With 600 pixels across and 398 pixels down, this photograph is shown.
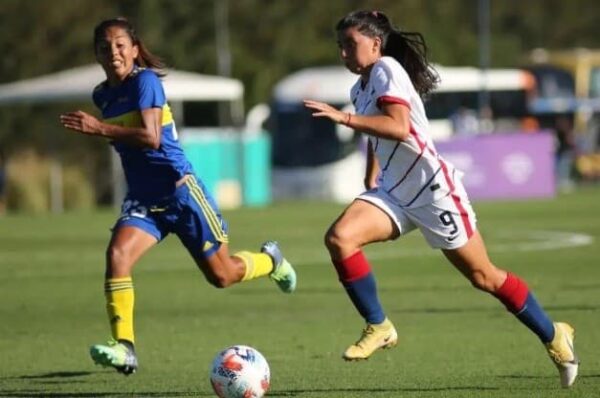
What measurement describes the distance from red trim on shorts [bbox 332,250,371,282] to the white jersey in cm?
42

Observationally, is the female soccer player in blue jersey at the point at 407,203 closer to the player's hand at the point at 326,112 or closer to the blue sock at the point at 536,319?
the blue sock at the point at 536,319

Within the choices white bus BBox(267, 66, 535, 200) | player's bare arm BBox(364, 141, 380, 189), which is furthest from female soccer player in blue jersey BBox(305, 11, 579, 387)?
white bus BBox(267, 66, 535, 200)

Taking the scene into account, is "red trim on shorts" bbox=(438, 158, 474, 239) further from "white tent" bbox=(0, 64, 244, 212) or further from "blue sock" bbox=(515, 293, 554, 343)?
"white tent" bbox=(0, 64, 244, 212)

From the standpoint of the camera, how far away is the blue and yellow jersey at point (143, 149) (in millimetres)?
10734

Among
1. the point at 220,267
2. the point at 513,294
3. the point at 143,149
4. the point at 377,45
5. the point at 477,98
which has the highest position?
the point at 377,45

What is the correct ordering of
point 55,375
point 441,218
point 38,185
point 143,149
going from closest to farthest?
point 441,218
point 143,149
point 55,375
point 38,185

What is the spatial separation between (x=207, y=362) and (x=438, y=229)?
275cm

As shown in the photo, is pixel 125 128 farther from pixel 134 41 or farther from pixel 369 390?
pixel 369 390

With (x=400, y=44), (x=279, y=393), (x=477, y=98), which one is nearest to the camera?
(x=279, y=393)

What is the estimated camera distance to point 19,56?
2025 inches

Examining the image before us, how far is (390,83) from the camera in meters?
9.91

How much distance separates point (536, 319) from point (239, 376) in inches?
73.1

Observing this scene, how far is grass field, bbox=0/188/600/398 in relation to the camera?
10789mm

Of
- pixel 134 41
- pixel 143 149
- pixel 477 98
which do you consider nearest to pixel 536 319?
pixel 143 149
